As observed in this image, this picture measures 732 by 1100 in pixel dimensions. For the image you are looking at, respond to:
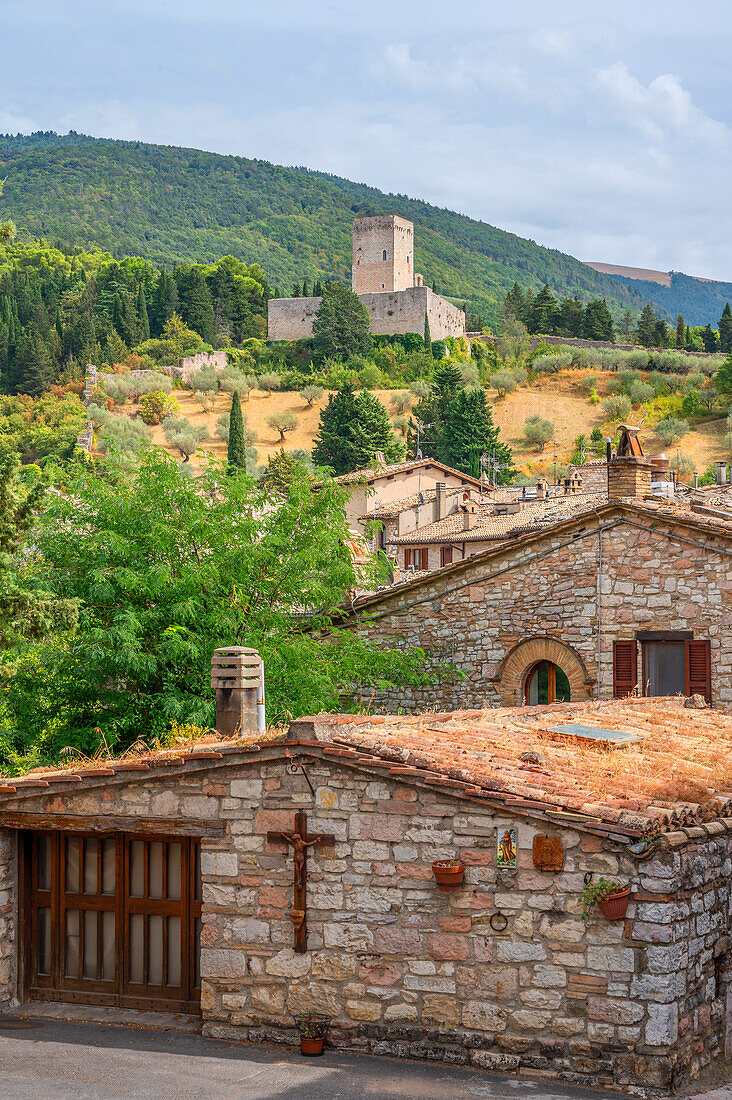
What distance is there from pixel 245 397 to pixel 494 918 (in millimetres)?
99746

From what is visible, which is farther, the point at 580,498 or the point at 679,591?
the point at 580,498

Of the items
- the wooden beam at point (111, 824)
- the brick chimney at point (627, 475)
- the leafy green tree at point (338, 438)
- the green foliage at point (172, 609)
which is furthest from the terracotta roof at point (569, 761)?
the leafy green tree at point (338, 438)

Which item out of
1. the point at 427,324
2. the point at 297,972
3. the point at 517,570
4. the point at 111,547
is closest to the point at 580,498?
the point at 517,570

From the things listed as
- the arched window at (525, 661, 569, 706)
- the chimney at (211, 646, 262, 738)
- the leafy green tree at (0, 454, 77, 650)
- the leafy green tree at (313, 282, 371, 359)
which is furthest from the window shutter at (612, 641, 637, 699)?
the leafy green tree at (313, 282, 371, 359)

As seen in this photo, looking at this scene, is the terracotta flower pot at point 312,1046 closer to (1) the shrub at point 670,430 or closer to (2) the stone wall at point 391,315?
(1) the shrub at point 670,430

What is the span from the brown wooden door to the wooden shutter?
8.43 metres

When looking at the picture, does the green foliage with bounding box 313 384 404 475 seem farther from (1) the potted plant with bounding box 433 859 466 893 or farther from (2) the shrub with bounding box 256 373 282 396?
(1) the potted plant with bounding box 433 859 466 893

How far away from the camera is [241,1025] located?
9.77m

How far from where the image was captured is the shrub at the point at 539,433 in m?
86.6

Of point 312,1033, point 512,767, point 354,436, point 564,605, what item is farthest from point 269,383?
point 312,1033

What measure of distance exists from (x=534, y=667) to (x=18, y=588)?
289 inches

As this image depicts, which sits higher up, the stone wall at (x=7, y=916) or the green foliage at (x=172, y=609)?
the green foliage at (x=172, y=609)

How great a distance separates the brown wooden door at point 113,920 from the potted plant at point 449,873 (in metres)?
2.37

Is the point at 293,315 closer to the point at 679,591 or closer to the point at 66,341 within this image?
the point at 66,341
